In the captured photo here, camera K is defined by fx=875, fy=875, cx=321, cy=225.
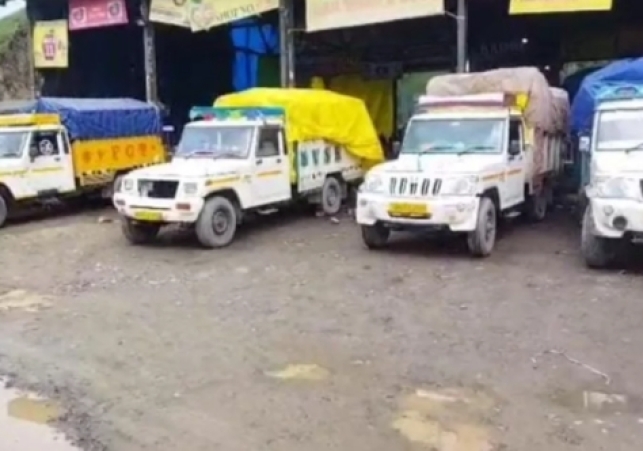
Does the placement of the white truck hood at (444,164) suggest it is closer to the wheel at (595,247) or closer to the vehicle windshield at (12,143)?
the wheel at (595,247)

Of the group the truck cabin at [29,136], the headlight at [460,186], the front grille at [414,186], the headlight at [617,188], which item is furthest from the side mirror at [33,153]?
the headlight at [617,188]

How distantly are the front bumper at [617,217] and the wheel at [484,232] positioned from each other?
4.98 ft

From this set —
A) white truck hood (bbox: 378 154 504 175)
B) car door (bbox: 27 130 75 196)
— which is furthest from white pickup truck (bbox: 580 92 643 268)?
car door (bbox: 27 130 75 196)

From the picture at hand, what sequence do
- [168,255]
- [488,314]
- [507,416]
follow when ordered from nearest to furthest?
1. [507,416]
2. [488,314]
3. [168,255]

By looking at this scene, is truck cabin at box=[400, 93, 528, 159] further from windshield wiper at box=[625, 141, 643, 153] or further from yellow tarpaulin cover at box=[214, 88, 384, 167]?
yellow tarpaulin cover at box=[214, 88, 384, 167]

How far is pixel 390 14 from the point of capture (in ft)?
53.8

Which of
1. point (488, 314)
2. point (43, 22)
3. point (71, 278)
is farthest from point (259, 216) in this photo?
point (43, 22)

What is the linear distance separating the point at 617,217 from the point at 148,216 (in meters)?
6.04

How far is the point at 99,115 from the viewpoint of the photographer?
56.0 ft

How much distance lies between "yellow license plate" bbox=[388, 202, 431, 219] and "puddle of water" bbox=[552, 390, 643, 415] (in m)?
4.71

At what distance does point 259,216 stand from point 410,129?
11.6ft

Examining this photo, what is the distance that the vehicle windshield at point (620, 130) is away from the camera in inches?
408

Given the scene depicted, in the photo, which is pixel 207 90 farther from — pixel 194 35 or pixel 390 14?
pixel 390 14

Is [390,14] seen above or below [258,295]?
above
